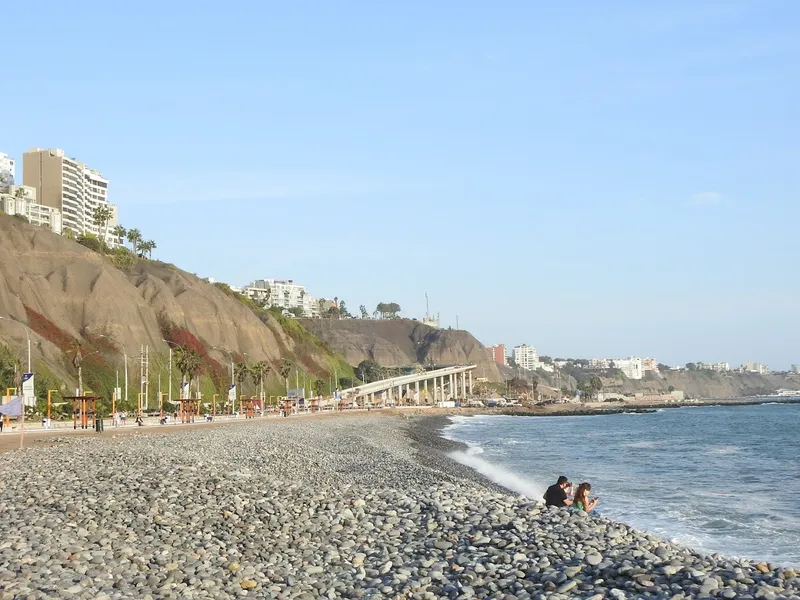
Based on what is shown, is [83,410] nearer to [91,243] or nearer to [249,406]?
[249,406]

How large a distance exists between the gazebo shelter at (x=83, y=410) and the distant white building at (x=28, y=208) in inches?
4299

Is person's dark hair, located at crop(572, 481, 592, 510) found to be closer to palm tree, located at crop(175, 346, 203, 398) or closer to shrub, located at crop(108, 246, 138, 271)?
palm tree, located at crop(175, 346, 203, 398)

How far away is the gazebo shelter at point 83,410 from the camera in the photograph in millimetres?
56906

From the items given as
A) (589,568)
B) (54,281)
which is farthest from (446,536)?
(54,281)

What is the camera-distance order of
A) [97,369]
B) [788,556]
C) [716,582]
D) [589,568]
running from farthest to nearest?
[97,369], [788,556], [589,568], [716,582]

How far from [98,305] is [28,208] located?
76.5 meters

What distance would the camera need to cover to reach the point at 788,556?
66.4ft

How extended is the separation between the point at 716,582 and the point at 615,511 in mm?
17028

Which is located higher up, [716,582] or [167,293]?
[167,293]

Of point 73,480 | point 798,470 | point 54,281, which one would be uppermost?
point 54,281

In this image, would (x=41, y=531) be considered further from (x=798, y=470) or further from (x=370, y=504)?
(x=798, y=470)

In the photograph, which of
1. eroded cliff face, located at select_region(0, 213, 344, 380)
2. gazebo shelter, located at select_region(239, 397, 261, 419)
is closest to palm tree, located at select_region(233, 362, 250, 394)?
gazebo shelter, located at select_region(239, 397, 261, 419)

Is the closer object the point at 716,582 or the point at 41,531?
the point at 716,582

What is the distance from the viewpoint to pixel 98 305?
337 feet
